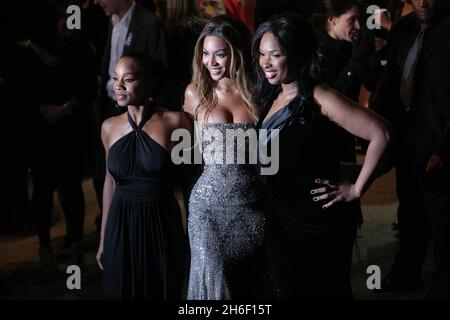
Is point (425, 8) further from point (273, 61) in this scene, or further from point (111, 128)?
point (111, 128)

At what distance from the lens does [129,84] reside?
10.9 feet

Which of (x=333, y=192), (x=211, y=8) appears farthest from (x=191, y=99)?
(x=211, y=8)

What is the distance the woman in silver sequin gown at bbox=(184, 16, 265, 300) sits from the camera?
131 inches

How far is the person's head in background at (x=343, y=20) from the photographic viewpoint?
4512 millimetres

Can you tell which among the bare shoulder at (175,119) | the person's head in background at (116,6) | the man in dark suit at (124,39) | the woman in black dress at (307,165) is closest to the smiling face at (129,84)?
the bare shoulder at (175,119)

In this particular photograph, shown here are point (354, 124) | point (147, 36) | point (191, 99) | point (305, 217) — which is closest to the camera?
point (354, 124)

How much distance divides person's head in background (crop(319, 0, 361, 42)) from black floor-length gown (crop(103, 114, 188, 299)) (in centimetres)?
166

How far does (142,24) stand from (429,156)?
1891 mm

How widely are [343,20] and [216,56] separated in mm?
1397

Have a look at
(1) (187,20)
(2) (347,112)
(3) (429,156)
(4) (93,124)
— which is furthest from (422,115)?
(4) (93,124)

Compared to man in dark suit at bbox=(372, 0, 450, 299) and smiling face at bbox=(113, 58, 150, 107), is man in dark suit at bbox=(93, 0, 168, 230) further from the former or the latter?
man in dark suit at bbox=(372, 0, 450, 299)

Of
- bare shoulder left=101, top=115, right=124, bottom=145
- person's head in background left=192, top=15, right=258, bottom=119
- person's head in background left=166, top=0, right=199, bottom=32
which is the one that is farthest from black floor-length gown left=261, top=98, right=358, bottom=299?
person's head in background left=166, top=0, right=199, bottom=32

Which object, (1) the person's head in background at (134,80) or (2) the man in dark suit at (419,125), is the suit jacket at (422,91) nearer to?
(2) the man in dark suit at (419,125)
